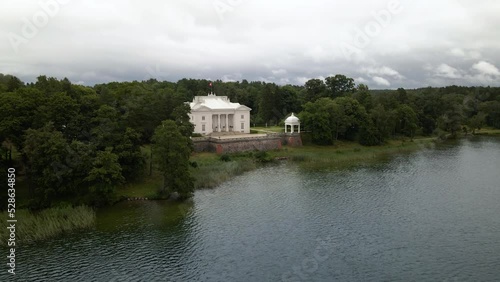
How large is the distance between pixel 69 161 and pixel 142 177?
373 inches

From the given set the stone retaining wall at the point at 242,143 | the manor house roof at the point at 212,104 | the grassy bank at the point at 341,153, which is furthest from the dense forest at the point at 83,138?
the grassy bank at the point at 341,153

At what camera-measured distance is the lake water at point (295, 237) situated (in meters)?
23.8

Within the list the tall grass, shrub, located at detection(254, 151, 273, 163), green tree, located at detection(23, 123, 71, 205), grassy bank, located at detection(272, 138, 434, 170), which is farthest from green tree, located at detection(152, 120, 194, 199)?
grassy bank, located at detection(272, 138, 434, 170)

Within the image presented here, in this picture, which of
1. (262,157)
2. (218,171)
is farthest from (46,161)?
(262,157)

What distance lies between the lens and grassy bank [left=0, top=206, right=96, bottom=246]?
1121 inches

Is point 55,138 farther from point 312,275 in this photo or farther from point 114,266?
point 312,275

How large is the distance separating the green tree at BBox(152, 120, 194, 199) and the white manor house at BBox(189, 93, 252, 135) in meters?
27.5

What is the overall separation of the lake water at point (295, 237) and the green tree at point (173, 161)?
1.75 metres

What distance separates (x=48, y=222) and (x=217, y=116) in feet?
139

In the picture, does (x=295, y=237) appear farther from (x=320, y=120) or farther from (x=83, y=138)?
(x=320, y=120)

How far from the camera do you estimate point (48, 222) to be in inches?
1177

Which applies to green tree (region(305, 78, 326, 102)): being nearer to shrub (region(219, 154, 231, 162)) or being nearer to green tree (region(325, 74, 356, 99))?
green tree (region(325, 74, 356, 99))

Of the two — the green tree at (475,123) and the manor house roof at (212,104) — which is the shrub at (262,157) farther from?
the green tree at (475,123)

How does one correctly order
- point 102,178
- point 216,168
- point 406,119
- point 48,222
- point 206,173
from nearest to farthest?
point 48,222
point 102,178
point 206,173
point 216,168
point 406,119
